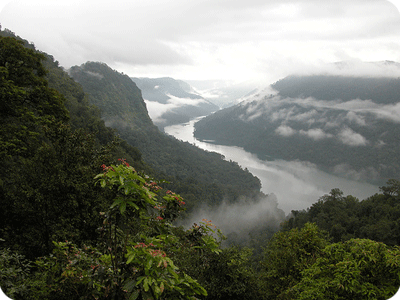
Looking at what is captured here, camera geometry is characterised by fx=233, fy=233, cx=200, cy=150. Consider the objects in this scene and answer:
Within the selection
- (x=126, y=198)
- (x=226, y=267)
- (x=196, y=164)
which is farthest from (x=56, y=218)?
(x=196, y=164)

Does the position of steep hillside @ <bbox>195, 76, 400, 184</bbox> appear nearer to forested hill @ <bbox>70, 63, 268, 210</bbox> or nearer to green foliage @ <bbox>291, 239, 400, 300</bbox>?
forested hill @ <bbox>70, 63, 268, 210</bbox>

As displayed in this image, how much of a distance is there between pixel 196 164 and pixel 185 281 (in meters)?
80.6

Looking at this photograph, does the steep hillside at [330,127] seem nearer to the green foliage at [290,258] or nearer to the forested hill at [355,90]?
the forested hill at [355,90]

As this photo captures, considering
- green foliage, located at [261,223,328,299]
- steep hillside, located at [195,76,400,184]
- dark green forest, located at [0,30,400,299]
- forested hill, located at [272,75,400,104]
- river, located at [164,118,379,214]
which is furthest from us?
forested hill, located at [272,75,400,104]

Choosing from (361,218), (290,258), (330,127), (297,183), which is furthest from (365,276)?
(330,127)

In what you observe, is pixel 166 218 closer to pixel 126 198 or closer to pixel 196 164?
pixel 126 198

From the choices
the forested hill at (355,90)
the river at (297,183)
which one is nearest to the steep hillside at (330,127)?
the forested hill at (355,90)

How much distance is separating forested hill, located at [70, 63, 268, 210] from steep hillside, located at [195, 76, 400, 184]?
57.1m

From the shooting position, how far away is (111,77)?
10512 centimetres

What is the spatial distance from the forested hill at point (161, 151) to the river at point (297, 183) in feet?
35.6

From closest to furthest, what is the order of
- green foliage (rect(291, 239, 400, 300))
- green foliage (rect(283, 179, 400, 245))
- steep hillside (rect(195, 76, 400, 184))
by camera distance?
green foliage (rect(291, 239, 400, 300)) < green foliage (rect(283, 179, 400, 245)) < steep hillside (rect(195, 76, 400, 184))

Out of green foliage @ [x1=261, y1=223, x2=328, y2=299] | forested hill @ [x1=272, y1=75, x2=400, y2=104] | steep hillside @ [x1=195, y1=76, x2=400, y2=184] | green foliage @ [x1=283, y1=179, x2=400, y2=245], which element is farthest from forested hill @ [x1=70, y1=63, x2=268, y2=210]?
forested hill @ [x1=272, y1=75, x2=400, y2=104]

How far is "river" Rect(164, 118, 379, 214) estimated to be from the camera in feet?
252

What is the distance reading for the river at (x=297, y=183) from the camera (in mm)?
76869
